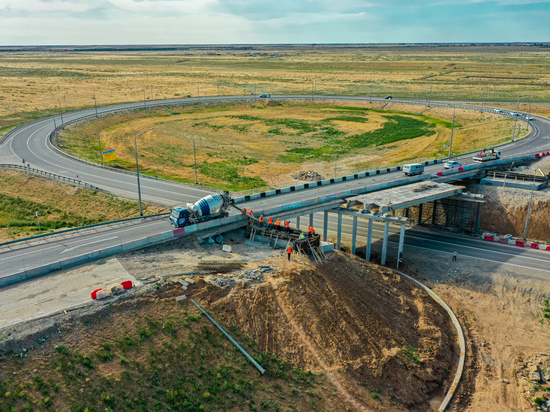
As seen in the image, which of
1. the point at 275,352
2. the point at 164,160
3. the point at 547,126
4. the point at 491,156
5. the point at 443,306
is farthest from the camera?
the point at 547,126

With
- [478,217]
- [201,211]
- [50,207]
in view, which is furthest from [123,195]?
[478,217]

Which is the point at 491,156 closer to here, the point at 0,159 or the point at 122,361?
the point at 122,361

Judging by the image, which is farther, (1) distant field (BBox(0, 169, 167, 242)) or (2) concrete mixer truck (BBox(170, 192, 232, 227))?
(1) distant field (BBox(0, 169, 167, 242))

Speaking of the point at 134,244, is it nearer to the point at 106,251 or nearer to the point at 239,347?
the point at 106,251

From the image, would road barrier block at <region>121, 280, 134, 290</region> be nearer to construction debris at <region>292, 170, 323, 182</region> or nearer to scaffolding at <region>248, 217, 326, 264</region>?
scaffolding at <region>248, 217, 326, 264</region>

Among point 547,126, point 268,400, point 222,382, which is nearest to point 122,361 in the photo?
point 222,382

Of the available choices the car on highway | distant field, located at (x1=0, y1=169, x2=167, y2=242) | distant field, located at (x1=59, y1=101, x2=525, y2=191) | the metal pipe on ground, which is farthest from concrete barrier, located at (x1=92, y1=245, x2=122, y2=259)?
the car on highway

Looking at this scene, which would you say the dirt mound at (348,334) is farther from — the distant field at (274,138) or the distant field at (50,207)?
the distant field at (274,138)
